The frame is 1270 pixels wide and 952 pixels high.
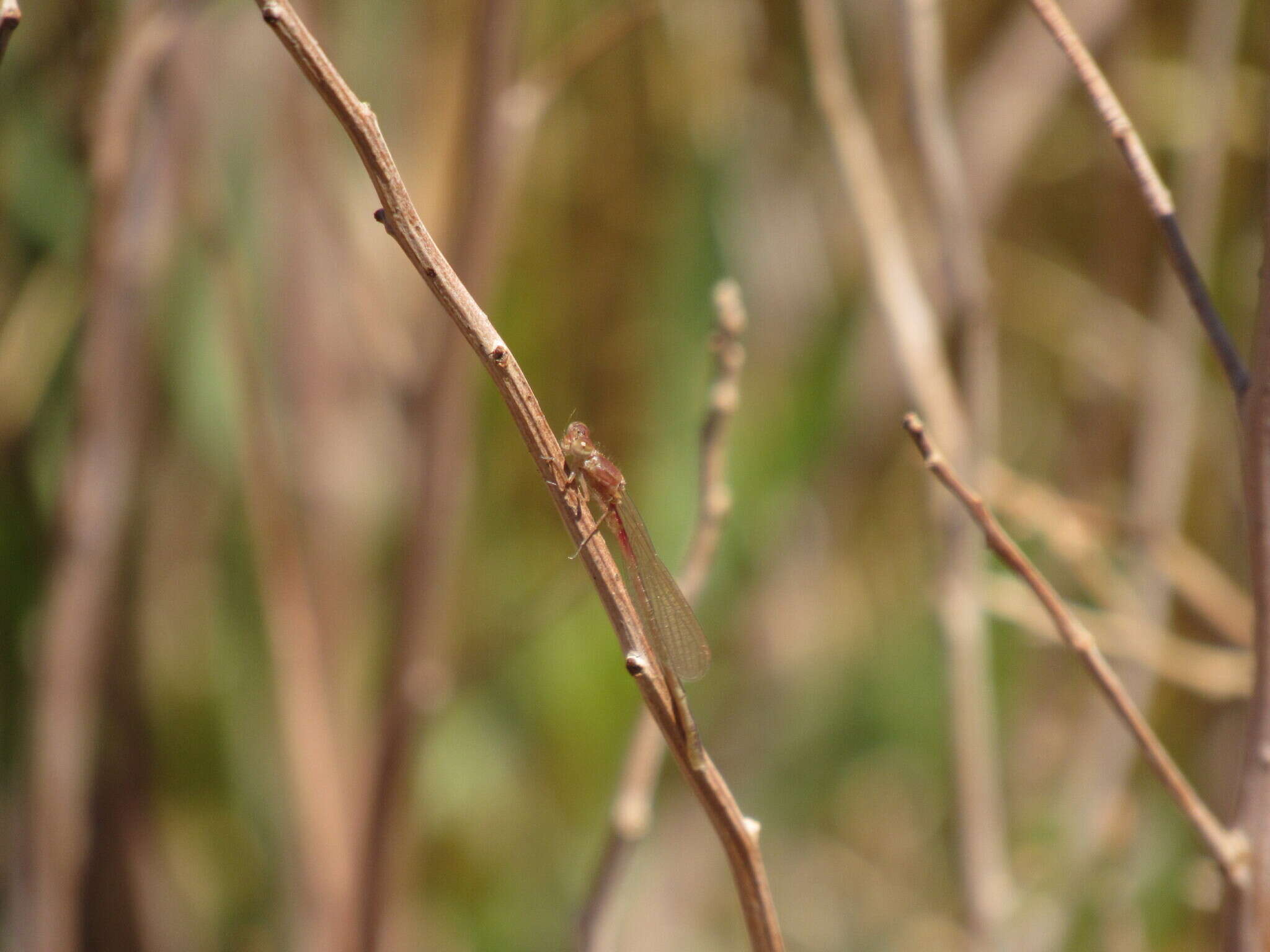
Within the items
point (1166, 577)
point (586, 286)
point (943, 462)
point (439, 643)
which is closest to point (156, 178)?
point (439, 643)

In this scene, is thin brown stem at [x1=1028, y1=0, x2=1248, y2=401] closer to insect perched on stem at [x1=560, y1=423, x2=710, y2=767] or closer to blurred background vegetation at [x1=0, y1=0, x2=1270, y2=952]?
insect perched on stem at [x1=560, y1=423, x2=710, y2=767]

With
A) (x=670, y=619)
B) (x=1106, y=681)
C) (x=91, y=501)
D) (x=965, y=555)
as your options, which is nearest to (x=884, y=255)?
(x=965, y=555)

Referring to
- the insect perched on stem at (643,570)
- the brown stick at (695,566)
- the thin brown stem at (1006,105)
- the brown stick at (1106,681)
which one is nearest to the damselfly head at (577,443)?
the insect perched on stem at (643,570)

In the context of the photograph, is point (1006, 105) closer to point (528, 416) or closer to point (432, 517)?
point (432, 517)

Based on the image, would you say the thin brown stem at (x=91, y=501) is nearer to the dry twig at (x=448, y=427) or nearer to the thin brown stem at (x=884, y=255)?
the dry twig at (x=448, y=427)

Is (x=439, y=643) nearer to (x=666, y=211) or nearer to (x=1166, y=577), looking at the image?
(x=666, y=211)

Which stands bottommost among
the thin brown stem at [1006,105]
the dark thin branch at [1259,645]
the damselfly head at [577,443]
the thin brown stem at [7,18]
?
the dark thin branch at [1259,645]

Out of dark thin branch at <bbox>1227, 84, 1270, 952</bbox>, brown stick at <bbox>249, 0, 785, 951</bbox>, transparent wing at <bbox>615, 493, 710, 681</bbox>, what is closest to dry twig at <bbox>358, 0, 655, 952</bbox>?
transparent wing at <bbox>615, 493, 710, 681</bbox>
